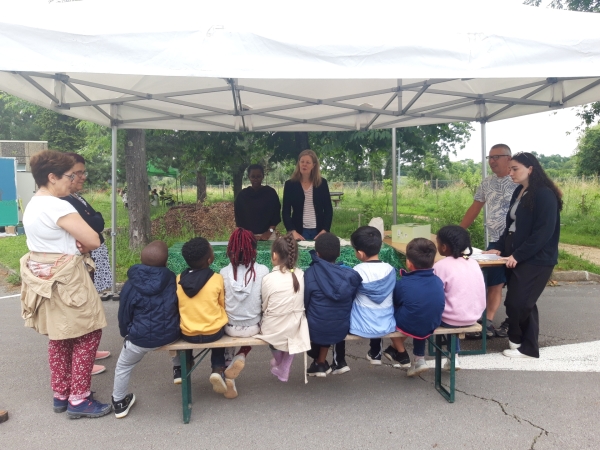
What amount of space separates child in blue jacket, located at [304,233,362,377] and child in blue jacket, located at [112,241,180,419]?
86 centimetres

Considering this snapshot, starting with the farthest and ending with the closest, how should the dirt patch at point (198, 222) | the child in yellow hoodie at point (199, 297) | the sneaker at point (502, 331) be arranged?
the dirt patch at point (198, 222), the sneaker at point (502, 331), the child in yellow hoodie at point (199, 297)

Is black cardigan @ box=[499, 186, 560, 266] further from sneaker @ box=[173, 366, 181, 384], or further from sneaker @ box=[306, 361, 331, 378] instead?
sneaker @ box=[173, 366, 181, 384]

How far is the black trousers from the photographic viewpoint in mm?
3529

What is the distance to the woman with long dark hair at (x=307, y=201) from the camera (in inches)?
182

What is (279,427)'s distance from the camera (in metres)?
2.74

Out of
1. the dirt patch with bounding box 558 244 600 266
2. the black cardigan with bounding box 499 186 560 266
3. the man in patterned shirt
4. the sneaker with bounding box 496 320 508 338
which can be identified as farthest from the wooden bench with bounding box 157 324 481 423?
the dirt patch with bounding box 558 244 600 266

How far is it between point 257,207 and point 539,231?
2.67 m

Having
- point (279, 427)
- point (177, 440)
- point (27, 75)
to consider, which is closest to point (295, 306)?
point (279, 427)

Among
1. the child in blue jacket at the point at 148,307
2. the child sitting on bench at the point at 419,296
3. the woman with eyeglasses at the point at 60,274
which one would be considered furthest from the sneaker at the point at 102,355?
the child sitting on bench at the point at 419,296

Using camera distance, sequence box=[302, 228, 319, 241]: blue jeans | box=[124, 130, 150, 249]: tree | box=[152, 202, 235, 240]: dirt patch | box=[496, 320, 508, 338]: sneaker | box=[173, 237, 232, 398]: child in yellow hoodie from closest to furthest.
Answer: box=[173, 237, 232, 398]: child in yellow hoodie → box=[496, 320, 508, 338]: sneaker → box=[302, 228, 319, 241]: blue jeans → box=[124, 130, 150, 249]: tree → box=[152, 202, 235, 240]: dirt patch

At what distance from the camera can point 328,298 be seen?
289cm

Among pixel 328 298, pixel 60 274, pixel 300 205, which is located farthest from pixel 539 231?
pixel 60 274

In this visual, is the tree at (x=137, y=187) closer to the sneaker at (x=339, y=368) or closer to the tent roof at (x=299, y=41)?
the tent roof at (x=299, y=41)

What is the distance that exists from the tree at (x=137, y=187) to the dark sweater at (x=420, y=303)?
591cm
